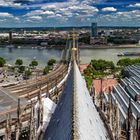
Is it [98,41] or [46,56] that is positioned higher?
[98,41]

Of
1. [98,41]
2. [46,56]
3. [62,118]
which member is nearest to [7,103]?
[62,118]

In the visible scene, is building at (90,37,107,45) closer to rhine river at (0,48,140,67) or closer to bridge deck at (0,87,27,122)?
rhine river at (0,48,140,67)

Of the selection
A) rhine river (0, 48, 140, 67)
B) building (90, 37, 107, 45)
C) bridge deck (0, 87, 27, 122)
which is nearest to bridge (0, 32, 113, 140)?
bridge deck (0, 87, 27, 122)

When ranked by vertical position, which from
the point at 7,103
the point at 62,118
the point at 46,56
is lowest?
the point at 46,56

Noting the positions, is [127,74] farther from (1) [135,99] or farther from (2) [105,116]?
(2) [105,116]

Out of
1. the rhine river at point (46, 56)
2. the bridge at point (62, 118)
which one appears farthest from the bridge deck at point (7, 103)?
the rhine river at point (46, 56)

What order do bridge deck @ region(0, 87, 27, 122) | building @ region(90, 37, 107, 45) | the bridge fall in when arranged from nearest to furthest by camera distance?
1. the bridge
2. bridge deck @ region(0, 87, 27, 122)
3. building @ region(90, 37, 107, 45)

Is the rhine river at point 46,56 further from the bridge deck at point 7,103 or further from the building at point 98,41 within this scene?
the bridge deck at point 7,103

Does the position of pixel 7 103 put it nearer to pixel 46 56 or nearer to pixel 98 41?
pixel 46 56

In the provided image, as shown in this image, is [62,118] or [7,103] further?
[7,103]

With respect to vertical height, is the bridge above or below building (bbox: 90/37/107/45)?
above

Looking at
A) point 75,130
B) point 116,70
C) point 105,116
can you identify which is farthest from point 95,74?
point 75,130
